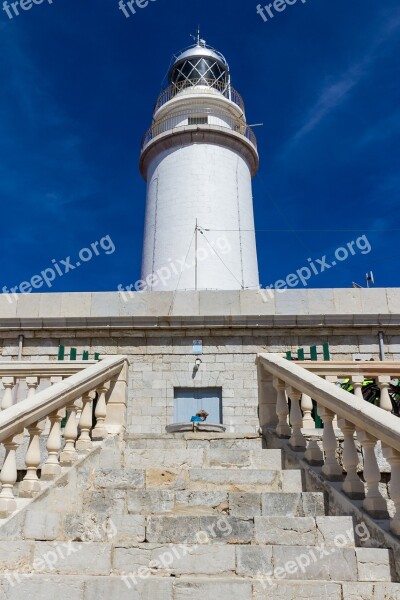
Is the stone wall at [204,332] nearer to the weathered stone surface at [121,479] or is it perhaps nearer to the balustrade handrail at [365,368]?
the balustrade handrail at [365,368]

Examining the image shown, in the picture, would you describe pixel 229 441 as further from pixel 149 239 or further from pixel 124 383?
pixel 149 239

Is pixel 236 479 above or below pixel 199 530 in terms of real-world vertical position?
above

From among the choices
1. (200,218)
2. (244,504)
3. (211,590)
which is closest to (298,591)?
(211,590)

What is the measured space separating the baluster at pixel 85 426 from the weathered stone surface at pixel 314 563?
2.31m

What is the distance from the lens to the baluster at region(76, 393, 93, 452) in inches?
205

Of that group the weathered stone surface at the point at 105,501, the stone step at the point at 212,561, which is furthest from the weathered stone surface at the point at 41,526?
the weathered stone surface at the point at 105,501

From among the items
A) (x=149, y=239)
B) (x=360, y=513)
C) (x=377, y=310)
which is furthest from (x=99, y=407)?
(x=149, y=239)

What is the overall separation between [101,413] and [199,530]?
248 centimetres

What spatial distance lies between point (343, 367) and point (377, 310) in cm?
342

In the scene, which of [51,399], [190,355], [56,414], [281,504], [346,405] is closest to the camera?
[346,405]

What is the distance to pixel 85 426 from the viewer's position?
17.6 ft

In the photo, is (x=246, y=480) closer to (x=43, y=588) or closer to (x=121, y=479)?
(x=121, y=479)

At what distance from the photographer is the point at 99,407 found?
19.8ft

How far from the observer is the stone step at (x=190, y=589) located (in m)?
3.21
